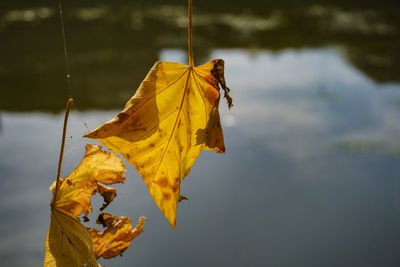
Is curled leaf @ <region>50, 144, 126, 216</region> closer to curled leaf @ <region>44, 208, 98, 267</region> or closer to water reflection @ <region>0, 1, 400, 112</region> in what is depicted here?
curled leaf @ <region>44, 208, 98, 267</region>

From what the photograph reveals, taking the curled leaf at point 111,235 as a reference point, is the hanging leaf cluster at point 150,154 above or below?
above

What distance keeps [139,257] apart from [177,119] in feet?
7.09

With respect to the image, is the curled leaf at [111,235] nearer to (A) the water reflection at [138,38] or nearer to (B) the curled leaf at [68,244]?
(B) the curled leaf at [68,244]

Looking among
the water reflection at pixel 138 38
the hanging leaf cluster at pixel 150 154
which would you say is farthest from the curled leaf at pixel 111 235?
the water reflection at pixel 138 38

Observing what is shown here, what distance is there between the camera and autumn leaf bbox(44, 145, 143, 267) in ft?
1.26

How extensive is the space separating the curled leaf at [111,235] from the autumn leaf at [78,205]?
42 mm

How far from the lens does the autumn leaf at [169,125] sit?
37 centimetres

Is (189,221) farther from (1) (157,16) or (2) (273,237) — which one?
(1) (157,16)

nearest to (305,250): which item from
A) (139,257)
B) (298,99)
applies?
(139,257)

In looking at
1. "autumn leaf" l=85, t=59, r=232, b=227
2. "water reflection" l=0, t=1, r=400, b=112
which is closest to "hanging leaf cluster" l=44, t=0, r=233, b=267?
"autumn leaf" l=85, t=59, r=232, b=227

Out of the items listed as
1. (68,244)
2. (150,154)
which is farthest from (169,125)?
(68,244)

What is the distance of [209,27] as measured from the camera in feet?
22.5

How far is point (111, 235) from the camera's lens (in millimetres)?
430

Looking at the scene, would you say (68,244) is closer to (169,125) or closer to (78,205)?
(78,205)
